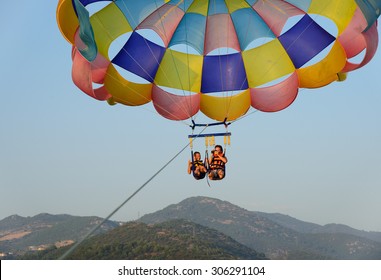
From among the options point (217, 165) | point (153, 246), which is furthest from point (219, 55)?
point (153, 246)

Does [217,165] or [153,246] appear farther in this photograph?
[153,246]

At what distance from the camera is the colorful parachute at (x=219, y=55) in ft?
45.8

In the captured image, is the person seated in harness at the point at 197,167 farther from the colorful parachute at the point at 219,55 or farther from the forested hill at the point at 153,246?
the forested hill at the point at 153,246

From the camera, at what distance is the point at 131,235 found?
98.6 meters

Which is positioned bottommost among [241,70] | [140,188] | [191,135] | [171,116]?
[140,188]

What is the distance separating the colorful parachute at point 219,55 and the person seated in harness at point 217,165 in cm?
200

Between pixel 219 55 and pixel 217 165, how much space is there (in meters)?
4.02

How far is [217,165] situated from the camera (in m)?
13.0

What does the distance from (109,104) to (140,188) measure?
8.66 meters

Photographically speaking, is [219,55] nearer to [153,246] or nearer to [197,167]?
[197,167]

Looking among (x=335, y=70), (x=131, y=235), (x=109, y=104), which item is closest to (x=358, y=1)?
(x=335, y=70)

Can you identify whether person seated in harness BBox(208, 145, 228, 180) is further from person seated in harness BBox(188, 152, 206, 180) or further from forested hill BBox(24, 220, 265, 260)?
forested hill BBox(24, 220, 265, 260)

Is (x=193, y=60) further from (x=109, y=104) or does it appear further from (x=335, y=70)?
(x=335, y=70)

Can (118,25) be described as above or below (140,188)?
above
